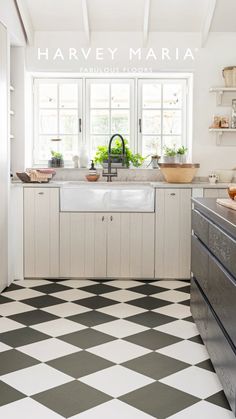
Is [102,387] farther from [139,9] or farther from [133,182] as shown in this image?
[139,9]

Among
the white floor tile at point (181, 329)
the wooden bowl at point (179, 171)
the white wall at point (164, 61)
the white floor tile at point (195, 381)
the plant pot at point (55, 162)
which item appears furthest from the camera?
the plant pot at point (55, 162)

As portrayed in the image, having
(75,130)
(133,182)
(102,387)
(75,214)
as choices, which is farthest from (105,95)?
(102,387)

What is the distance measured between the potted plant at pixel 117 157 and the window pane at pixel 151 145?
0.58 ft

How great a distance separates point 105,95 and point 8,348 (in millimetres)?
3551

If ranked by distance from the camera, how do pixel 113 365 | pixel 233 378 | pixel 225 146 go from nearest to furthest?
pixel 233 378 < pixel 113 365 < pixel 225 146

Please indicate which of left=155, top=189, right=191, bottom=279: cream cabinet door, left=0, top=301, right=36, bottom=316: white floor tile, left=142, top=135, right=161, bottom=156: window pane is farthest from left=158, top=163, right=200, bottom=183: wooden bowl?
left=0, top=301, right=36, bottom=316: white floor tile

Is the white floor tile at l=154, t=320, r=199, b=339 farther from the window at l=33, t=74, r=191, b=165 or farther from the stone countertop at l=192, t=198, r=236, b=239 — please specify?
the window at l=33, t=74, r=191, b=165

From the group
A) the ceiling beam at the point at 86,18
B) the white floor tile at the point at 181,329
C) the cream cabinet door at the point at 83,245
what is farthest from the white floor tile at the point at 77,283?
the ceiling beam at the point at 86,18

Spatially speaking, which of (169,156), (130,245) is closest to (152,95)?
(169,156)

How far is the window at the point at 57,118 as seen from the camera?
6.50 metres

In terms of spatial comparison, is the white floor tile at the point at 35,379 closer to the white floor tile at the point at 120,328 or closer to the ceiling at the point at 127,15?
the white floor tile at the point at 120,328

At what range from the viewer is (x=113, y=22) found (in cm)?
598

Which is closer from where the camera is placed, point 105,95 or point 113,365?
point 113,365

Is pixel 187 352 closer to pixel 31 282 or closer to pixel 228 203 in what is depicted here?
pixel 228 203
